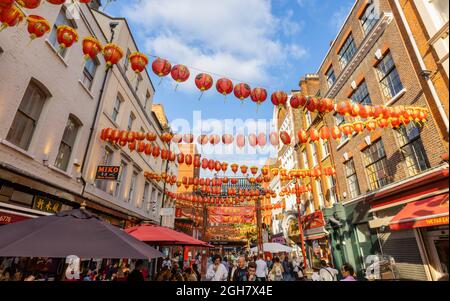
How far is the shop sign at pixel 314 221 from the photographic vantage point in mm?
17003

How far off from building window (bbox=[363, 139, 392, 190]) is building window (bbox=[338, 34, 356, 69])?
5.97 metres

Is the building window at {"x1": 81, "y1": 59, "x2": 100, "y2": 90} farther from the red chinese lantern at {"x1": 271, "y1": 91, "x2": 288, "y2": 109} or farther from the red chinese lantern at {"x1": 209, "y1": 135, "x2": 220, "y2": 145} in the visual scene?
the red chinese lantern at {"x1": 271, "y1": 91, "x2": 288, "y2": 109}

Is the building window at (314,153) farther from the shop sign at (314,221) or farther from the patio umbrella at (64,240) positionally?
the patio umbrella at (64,240)

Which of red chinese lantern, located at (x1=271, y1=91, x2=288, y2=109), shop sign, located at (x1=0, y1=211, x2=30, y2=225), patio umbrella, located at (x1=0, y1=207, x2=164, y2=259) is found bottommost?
patio umbrella, located at (x1=0, y1=207, x2=164, y2=259)

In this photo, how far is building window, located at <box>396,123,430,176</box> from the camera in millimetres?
9203

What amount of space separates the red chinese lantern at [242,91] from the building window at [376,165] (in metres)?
8.38


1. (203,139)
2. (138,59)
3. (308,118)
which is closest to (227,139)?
(203,139)

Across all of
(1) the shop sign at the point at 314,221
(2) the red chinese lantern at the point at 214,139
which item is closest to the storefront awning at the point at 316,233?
(1) the shop sign at the point at 314,221

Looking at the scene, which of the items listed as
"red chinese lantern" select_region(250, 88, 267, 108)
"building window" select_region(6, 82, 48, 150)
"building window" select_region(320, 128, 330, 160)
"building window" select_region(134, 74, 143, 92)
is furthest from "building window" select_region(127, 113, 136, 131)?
"building window" select_region(320, 128, 330, 160)

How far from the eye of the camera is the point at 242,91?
801cm

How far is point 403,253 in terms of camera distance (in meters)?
9.52

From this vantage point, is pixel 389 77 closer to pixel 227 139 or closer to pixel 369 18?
pixel 369 18

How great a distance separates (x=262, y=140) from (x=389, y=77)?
6962 millimetres
